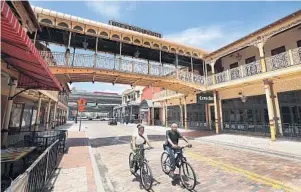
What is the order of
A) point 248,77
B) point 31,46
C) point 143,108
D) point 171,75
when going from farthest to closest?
point 143,108
point 171,75
point 248,77
point 31,46

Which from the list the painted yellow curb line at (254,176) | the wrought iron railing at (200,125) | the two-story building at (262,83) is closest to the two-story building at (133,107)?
the wrought iron railing at (200,125)

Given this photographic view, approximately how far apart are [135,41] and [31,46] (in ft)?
31.4

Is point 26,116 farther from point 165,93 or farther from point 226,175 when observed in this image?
point 165,93

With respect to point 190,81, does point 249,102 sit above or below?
below

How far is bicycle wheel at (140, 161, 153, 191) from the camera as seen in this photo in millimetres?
4859

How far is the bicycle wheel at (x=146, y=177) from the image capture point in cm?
486

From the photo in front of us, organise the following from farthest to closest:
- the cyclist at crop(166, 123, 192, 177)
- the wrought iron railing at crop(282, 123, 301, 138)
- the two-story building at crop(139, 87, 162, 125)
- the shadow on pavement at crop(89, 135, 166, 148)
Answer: the two-story building at crop(139, 87, 162, 125)
the shadow on pavement at crop(89, 135, 166, 148)
the wrought iron railing at crop(282, 123, 301, 138)
the cyclist at crop(166, 123, 192, 177)

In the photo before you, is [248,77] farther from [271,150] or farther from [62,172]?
[62,172]

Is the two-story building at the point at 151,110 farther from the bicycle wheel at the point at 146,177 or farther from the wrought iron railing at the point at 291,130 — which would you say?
the bicycle wheel at the point at 146,177

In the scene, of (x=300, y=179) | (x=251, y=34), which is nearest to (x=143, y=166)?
(x=300, y=179)

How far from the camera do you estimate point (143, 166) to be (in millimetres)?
5152

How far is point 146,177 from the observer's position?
5.04m

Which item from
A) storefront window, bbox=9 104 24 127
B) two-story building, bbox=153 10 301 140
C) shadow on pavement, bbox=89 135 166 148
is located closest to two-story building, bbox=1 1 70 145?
storefront window, bbox=9 104 24 127

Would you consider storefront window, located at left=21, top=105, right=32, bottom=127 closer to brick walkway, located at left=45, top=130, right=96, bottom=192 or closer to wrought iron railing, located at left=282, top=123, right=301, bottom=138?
brick walkway, located at left=45, top=130, right=96, bottom=192
